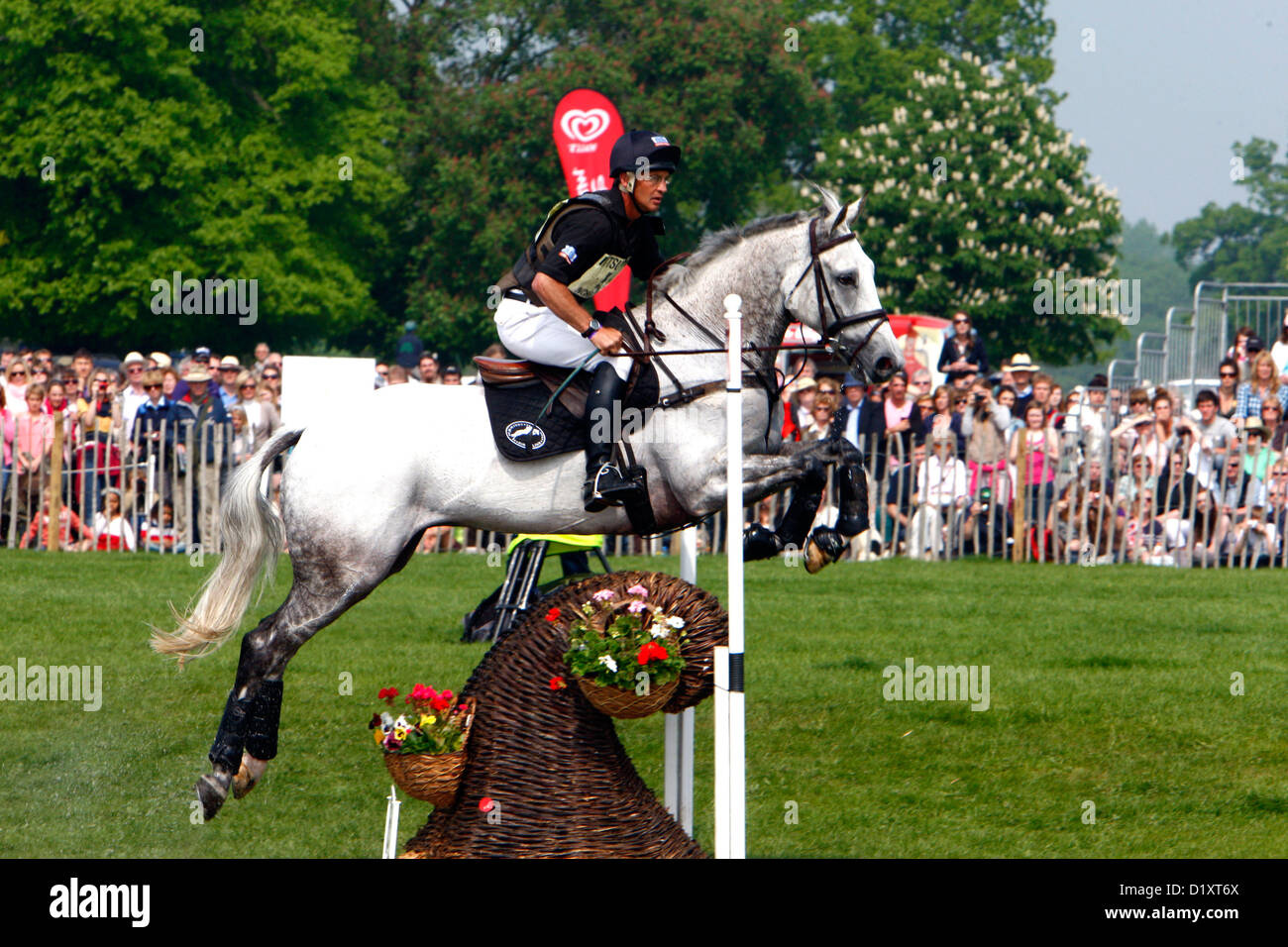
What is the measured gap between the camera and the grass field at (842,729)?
766cm

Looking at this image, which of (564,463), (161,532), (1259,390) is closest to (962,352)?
(1259,390)

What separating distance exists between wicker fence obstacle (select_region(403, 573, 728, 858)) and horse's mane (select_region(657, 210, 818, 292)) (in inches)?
74.7

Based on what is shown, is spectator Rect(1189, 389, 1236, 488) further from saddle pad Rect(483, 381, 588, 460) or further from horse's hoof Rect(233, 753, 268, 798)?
horse's hoof Rect(233, 753, 268, 798)

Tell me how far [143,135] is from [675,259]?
114ft

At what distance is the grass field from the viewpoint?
7.66 meters

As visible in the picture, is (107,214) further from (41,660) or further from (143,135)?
(41,660)

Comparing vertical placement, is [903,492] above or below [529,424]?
below

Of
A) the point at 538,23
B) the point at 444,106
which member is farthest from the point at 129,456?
the point at 538,23

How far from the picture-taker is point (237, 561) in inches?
320

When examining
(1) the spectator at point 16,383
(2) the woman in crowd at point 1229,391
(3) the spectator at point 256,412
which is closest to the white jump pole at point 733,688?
(3) the spectator at point 256,412

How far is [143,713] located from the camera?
32.6 feet

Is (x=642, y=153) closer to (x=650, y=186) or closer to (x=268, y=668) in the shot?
(x=650, y=186)

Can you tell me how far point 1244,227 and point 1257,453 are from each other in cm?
8259
